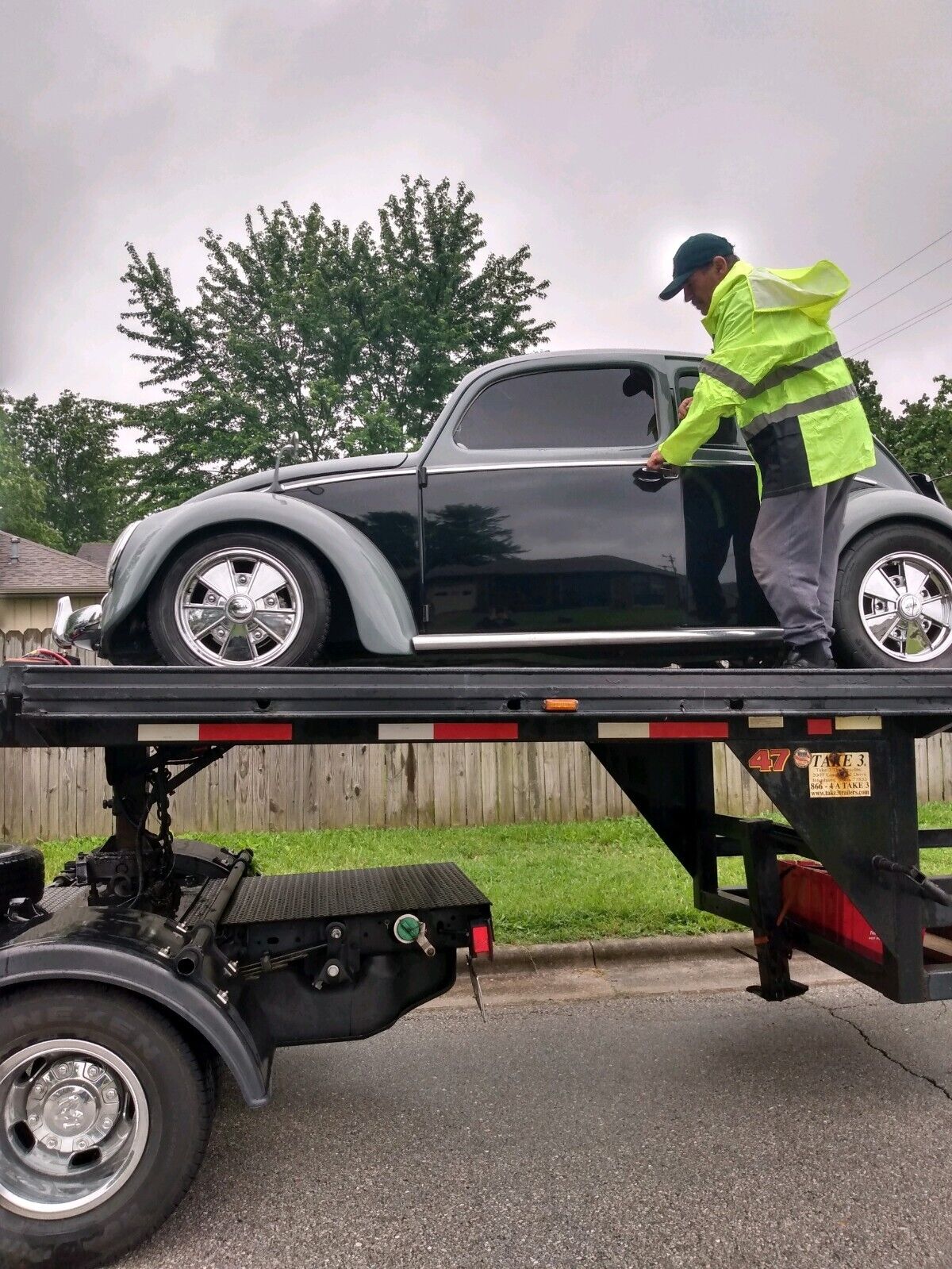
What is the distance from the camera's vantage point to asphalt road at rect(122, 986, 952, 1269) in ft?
8.95

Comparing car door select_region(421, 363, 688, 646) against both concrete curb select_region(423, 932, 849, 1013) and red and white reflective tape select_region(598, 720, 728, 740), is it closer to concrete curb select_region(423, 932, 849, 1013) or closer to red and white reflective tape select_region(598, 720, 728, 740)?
red and white reflective tape select_region(598, 720, 728, 740)

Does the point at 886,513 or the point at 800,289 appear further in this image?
the point at 886,513

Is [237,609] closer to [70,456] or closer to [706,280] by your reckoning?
[706,280]

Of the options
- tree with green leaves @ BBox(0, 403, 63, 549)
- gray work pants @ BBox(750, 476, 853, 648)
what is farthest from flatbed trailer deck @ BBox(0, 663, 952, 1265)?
tree with green leaves @ BBox(0, 403, 63, 549)

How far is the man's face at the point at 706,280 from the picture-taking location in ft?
12.1

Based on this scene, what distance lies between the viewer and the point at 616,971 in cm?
529

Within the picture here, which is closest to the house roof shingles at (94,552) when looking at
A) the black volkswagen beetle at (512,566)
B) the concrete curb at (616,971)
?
the concrete curb at (616,971)

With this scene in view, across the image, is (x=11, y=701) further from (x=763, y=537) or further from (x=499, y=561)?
(x=763, y=537)

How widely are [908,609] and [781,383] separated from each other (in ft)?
3.38

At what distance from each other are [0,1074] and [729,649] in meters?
2.88

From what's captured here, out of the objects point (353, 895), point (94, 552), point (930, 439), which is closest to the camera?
point (353, 895)

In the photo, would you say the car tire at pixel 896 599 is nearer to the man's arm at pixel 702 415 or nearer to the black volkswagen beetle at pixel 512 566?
the black volkswagen beetle at pixel 512 566

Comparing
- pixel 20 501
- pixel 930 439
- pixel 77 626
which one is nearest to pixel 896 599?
pixel 77 626

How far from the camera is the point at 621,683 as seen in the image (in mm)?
3010
